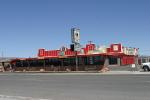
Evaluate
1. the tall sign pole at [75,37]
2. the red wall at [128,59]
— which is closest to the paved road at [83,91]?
the tall sign pole at [75,37]

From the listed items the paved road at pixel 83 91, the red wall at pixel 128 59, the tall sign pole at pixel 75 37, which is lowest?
the paved road at pixel 83 91

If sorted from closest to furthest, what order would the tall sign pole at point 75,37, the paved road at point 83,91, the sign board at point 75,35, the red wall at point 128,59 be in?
1. the paved road at point 83,91
2. the tall sign pole at point 75,37
3. the sign board at point 75,35
4. the red wall at point 128,59

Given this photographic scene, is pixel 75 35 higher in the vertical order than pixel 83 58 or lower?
higher

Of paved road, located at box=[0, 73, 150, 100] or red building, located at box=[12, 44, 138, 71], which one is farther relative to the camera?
red building, located at box=[12, 44, 138, 71]

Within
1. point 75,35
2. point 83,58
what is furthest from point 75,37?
point 83,58

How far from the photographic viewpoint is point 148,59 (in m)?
74.8

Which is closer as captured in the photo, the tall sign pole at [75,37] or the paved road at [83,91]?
the paved road at [83,91]

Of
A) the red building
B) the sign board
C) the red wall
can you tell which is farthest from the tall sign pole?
the red wall

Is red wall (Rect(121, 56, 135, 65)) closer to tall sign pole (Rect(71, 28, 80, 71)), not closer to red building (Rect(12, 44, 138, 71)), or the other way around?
red building (Rect(12, 44, 138, 71))

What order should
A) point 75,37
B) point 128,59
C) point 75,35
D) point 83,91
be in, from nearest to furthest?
point 83,91 → point 75,37 → point 75,35 → point 128,59

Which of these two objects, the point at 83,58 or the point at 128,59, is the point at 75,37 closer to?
the point at 83,58

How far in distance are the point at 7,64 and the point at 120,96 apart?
67.9 metres

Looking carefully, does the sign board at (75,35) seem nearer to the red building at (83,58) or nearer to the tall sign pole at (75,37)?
the tall sign pole at (75,37)

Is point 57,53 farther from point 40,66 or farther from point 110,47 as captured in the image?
point 110,47
